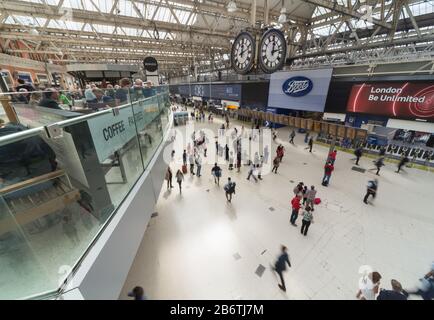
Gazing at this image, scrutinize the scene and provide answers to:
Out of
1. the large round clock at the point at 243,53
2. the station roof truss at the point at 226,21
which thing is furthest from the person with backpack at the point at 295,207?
the station roof truss at the point at 226,21

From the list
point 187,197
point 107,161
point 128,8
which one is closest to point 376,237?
point 187,197

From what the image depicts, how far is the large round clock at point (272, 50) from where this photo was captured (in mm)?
4074

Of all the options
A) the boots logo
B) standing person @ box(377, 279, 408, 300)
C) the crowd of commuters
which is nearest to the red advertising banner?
the boots logo

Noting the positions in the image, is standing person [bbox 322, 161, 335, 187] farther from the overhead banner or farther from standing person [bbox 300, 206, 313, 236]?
the overhead banner

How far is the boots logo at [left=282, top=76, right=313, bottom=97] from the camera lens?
11.7 meters

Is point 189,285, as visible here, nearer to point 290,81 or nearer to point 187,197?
point 187,197

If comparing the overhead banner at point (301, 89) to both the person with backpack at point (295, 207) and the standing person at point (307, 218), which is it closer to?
the person with backpack at point (295, 207)

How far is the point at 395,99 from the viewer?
29.2 ft

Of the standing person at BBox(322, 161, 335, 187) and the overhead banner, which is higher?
the overhead banner

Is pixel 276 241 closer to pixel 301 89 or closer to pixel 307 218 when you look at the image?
pixel 307 218

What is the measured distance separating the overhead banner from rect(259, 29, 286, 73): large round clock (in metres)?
9.05

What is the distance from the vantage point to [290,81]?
12.7m

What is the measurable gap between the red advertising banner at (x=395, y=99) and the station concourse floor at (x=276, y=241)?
3463mm

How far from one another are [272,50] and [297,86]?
965cm
